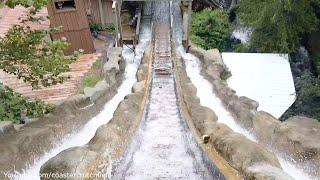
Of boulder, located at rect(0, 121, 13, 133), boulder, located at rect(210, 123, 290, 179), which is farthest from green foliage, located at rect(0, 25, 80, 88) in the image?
boulder, located at rect(210, 123, 290, 179)

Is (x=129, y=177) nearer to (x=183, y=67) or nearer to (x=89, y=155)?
(x=89, y=155)

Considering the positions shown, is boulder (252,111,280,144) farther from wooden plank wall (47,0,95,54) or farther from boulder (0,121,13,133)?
wooden plank wall (47,0,95,54)

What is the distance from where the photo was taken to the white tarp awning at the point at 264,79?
12633mm

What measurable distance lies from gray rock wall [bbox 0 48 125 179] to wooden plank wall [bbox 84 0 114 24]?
6.10 metres

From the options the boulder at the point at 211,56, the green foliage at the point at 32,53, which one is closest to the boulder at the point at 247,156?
the green foliage at the point at 32,53

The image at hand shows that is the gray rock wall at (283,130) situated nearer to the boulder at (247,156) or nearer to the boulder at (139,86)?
the boulder at (247,156)

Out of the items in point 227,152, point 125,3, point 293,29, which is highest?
point 125,3

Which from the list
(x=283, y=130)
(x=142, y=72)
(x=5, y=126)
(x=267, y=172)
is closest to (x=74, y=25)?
(x=142, y=72)

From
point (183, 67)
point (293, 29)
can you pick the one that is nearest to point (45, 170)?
point (183, 67)

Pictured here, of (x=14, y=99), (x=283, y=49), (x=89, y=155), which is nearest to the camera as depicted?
(x=89, y=155)

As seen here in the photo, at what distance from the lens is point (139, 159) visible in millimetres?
7754

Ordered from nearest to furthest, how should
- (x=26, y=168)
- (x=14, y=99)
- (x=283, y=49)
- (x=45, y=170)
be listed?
(x=45, y=170) → (x=26, y=168) → (x=14, y=99) → (x=283, y=49)

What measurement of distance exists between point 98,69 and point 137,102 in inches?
206

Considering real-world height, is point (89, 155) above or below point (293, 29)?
below
